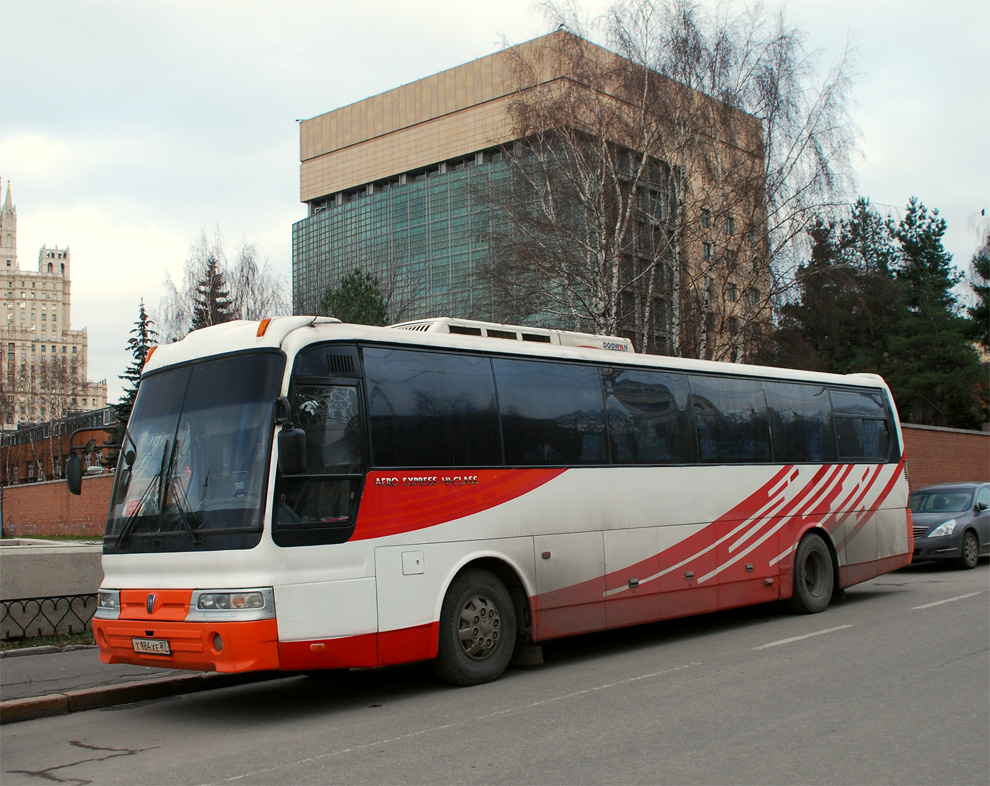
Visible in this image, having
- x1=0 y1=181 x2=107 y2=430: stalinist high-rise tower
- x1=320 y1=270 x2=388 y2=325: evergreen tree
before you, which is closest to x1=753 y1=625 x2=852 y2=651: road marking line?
x1=320 y1=270 x2=388 y2=325: evergreen tree

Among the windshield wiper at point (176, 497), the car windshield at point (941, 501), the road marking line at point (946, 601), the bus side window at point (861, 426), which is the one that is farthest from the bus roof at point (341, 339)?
the car windshield at point (941, 501)

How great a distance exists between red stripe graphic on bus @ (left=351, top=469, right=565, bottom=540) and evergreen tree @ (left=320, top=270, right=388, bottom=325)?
2367 centimetres

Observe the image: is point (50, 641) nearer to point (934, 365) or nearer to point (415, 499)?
point (415, 499)

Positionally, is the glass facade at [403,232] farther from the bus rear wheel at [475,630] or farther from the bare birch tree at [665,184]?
the bus rear wheel at [475,630]

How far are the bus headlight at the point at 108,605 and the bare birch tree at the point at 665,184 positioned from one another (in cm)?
1736

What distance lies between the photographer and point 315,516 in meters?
7.91

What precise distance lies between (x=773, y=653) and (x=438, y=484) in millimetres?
3799

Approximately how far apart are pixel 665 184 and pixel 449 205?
44775mm

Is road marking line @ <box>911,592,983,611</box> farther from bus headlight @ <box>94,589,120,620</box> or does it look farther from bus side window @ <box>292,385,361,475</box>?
bus headlight @ <box>94,589,120,620</box>

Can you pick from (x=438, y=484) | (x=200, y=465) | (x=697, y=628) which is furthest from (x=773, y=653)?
(x=200, y=465)

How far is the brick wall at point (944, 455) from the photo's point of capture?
101ft

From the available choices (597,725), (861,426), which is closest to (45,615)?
(597,725)

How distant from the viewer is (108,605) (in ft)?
27.7

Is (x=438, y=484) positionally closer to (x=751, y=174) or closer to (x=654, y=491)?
(x=654, y=491)
